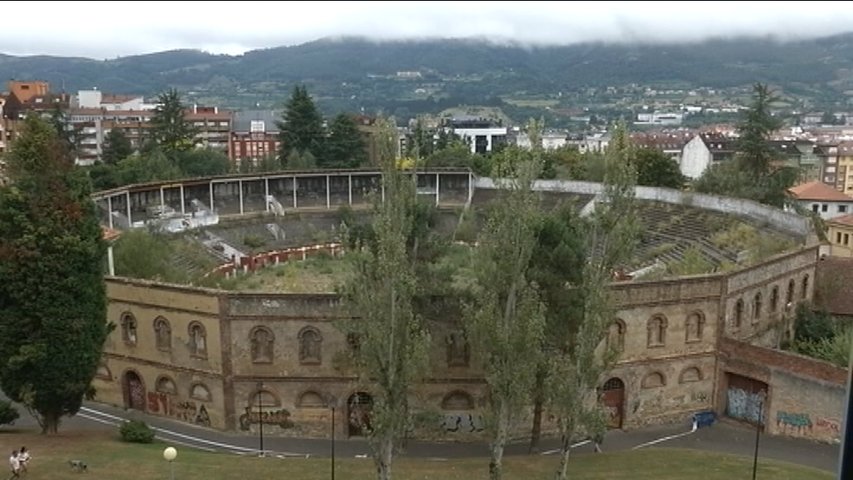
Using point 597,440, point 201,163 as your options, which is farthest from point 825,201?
point 201,163

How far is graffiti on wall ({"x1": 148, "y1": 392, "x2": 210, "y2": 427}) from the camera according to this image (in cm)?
3231

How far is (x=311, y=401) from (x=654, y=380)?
14.7 meters

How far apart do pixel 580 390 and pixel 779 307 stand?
62.8 feet

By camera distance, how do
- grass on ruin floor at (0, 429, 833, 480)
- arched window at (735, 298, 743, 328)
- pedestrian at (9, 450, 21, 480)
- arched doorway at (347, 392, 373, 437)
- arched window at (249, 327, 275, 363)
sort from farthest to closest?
arched window at (735, 298, 743, 328)
arched doorway at (347, 392, 373, 437)
arched window at (249, 327, 275, 363)
grass on ruin floor at (0, 429, 833, 480)
pedestrian at (9, 450, 21, 480)

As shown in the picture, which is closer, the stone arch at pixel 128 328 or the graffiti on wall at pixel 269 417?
the graffiti on wall at pixel 269 417

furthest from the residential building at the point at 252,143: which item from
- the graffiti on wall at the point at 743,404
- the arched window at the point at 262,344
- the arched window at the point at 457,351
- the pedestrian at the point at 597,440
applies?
the pedestrian at the point at 597,440

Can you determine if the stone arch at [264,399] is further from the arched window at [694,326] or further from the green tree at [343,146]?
the green tree at [343,146]

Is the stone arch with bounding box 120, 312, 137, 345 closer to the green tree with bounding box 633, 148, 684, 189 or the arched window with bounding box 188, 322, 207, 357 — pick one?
the arched window with bounding box 188, 322, 207, 357

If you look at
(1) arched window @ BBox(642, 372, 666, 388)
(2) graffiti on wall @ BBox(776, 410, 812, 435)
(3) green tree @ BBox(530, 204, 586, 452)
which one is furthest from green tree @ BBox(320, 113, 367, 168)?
(3) green tree @ BBox(530, 204, 586, 452)

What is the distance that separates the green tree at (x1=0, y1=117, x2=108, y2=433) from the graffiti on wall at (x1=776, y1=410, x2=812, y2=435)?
27.2 meters

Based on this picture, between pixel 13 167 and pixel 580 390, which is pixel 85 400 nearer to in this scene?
pixel 13 167

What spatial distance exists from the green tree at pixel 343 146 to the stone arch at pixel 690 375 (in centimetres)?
6043

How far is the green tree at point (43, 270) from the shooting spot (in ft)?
82.4

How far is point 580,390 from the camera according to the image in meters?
23.2
